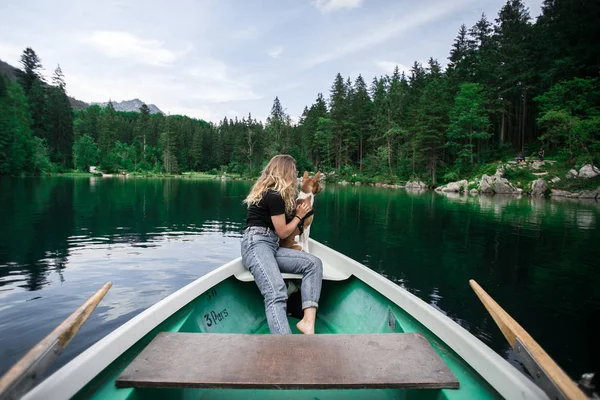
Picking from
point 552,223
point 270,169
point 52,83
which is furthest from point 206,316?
point 52,83

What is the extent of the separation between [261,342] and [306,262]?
4.52 feet

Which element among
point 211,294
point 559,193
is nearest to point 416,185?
point 559,193

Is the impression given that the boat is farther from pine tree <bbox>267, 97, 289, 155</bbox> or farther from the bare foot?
pine tree <bbox>267, 97, 289, 155</bbox>

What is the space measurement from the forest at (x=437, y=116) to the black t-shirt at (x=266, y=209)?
36.5m

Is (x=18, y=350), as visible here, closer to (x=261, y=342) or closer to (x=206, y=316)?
(x=206, y=316)

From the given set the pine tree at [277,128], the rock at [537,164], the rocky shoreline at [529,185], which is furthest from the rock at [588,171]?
the pine tree at [277,128]

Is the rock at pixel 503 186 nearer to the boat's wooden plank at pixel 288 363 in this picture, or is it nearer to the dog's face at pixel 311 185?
the dog's face at pixel 311 185

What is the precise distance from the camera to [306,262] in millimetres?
3314

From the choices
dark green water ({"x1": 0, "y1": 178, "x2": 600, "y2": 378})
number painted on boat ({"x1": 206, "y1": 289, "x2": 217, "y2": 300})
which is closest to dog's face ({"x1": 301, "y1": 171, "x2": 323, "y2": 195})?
number painted on boat ({"x1": 206, "y1": 289, "x2": 217, "y2": 300})

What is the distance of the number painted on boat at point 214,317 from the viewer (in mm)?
3090

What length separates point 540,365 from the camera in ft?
4.56

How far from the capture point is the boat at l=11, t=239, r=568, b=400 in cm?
158

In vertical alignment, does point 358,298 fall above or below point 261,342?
below

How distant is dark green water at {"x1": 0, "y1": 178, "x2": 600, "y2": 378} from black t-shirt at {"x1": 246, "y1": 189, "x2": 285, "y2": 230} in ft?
9.75
